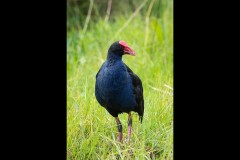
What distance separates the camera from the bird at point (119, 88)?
2.27 metres

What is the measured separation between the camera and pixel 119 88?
7.48ft

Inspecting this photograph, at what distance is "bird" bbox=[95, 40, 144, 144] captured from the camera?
227 centimetres

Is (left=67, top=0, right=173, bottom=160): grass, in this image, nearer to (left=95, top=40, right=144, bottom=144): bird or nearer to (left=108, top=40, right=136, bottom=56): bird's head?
(left=95, top=40, right=144, bottom=144): bird

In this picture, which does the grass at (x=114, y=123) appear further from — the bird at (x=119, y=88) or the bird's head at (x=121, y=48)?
the bird's head at (x=121, y=48)

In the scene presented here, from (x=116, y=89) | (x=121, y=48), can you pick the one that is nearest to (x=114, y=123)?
(x=116, y=89)

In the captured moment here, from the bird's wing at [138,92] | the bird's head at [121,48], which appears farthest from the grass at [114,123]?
the bird's head at [121,48]

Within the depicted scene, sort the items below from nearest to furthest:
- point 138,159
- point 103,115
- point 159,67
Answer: point 138,159, point 103,115, point 159,67

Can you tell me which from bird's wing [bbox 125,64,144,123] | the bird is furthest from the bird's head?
bird's wing [bbox 125,64,144,123]

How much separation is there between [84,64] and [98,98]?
0.82 m

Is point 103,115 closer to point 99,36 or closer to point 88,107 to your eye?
point 88,107

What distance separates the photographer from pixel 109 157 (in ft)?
7.32

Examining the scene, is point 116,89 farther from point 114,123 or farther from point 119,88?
point 114,123
